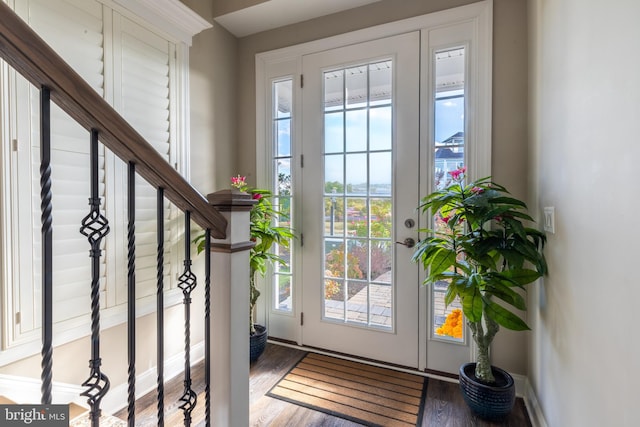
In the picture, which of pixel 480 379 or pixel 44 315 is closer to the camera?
pixel 44 315

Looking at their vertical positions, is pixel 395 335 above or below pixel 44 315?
below

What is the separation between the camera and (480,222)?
1.53 m

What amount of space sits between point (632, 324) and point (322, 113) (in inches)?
85.2

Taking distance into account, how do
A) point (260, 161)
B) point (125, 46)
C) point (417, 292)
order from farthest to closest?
point (260, 161), point (417, 292), point (125, 46)

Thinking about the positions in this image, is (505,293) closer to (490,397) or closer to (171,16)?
(490,397)

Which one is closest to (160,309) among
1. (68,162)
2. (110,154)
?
(68,162)

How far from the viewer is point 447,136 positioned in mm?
2107

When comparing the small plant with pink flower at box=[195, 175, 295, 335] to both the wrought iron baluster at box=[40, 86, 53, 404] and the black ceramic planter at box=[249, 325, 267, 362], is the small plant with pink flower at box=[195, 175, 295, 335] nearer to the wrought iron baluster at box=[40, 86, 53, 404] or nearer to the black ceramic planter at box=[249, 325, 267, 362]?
the black ceramic planter at box=[249, 325, 267, 362]

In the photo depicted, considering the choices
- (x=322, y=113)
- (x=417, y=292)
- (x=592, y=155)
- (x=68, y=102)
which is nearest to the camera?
(x=68, y=102)

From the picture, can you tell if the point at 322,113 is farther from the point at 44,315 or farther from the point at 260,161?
the point at 44,315

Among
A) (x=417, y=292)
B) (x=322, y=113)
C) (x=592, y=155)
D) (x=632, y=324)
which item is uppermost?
(x=322, y=113)

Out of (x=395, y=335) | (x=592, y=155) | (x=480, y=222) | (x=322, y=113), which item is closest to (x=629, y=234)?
(x=592, y=155)

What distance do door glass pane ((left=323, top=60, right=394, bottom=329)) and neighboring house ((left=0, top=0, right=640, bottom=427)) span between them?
47cm

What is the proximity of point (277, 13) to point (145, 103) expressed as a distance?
1.27 m
